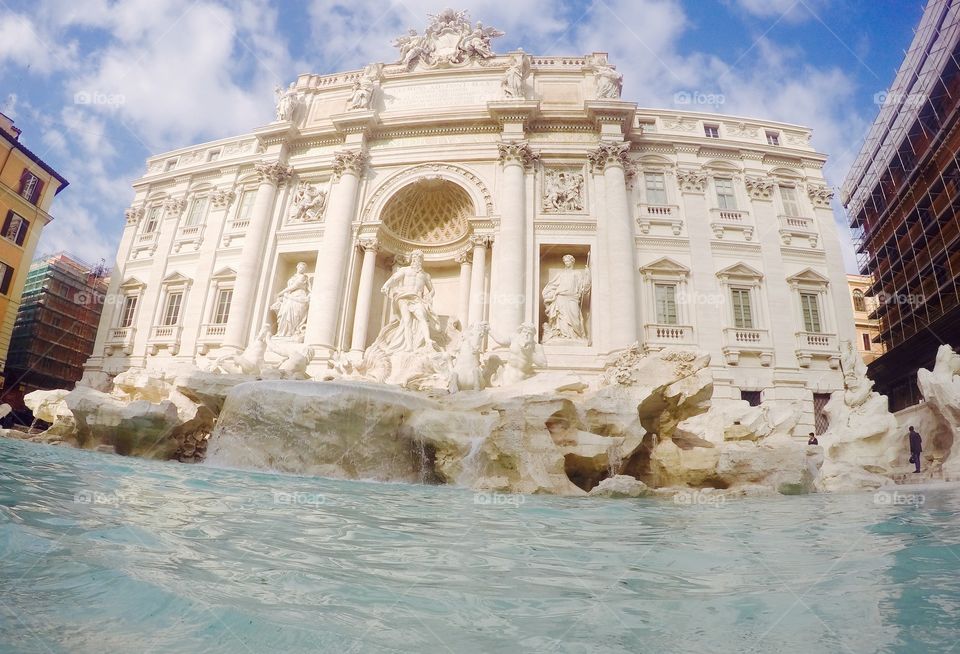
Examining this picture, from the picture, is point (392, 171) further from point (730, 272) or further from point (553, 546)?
point (553, 546)

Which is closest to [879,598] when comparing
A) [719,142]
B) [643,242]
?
[643,242]

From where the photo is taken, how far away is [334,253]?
18.6 meters

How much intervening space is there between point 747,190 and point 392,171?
13.9 metres

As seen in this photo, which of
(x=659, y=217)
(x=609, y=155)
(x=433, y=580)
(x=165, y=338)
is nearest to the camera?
(x=433, y=580)

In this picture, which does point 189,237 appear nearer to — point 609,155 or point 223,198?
point 223,198

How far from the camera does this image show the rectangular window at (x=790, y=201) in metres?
19.7

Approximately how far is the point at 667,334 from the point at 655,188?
20.2 ft

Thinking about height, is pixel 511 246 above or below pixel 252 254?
below

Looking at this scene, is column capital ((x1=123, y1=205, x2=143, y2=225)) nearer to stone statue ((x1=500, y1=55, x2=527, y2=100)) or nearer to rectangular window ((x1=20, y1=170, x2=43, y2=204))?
rectangular window ((x1=20, y1=170, x2=43, y2=204))

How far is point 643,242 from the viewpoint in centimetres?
1870

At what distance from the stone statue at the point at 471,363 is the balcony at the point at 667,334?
761cm

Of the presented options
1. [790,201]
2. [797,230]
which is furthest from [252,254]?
[790,201]

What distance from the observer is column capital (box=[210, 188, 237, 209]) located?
22203mm

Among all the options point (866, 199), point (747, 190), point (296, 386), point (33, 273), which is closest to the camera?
point (296, 386)
